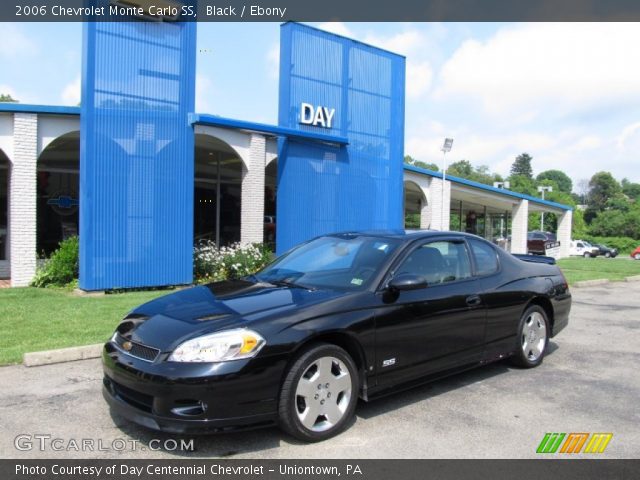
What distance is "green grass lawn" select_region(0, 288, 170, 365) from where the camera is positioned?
6.34m

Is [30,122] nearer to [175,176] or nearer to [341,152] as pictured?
[175,176]

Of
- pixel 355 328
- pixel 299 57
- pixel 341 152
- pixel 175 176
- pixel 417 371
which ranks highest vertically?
pixel 299 57

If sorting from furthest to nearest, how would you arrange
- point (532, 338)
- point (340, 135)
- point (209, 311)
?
1. point (340, 135)
2. point (532, 338)
3. point (209, 311)

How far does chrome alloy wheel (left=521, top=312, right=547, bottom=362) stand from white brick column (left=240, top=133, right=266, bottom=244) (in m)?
9.57

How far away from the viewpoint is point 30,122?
11.5 meters

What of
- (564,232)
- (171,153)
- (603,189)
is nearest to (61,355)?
(171,153)

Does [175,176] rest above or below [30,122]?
below

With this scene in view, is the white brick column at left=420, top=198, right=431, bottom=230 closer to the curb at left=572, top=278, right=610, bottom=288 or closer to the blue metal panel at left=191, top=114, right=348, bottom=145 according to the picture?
the curb at left=572, top=278, right=610, bottom=288

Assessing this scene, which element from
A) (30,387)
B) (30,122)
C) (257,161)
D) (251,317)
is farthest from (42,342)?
(257,161)

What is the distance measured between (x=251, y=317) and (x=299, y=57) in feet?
37.7

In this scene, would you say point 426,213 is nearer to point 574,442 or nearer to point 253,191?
point 253,191

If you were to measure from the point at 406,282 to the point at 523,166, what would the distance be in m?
170

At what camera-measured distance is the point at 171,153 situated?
11727 mm
